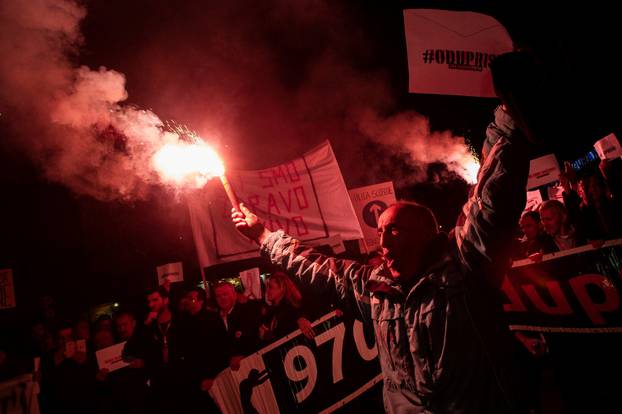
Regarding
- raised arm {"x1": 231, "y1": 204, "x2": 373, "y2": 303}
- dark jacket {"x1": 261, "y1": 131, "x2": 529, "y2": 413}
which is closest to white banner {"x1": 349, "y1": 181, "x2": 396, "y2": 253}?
raised arm {"x1": 231, "y1": 204, "x2": 373, "y2": 303}

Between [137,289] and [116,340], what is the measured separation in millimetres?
10607

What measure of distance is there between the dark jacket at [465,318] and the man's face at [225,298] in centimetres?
362

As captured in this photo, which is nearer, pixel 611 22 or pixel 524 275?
pixel 524 275

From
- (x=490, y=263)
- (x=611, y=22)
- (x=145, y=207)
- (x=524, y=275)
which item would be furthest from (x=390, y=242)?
(x=145, y=207)

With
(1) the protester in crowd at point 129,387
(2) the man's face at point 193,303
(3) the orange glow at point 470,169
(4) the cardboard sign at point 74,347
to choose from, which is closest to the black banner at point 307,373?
(2) the man's face at point 193,303

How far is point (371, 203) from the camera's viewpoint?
6.27 metres

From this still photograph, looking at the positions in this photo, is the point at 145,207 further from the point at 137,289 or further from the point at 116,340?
the point at 116,340

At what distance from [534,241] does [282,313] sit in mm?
3157

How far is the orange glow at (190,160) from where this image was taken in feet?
10.1

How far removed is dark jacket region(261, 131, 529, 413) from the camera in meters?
1.54

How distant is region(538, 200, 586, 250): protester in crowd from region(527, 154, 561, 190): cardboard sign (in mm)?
4348

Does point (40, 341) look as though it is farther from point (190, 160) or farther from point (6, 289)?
point (190, 160)

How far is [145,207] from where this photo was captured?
12.1m

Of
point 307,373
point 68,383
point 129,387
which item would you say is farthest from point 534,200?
point 68,383
